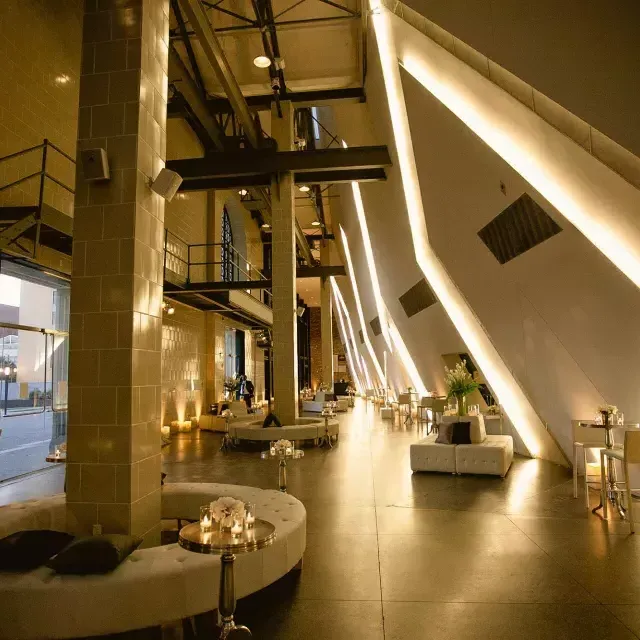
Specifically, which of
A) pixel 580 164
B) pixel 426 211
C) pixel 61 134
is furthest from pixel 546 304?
pixel 61 134

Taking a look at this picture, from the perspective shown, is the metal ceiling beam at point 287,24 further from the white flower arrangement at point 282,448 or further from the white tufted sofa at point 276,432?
the white tufted sofa at point 276,432

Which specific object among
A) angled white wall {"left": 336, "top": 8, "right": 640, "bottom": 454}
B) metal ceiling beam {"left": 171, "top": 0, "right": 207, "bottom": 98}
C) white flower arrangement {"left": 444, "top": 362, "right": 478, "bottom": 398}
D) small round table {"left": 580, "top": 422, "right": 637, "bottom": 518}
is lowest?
small round table {"left": 580, "top": 422, "right": 637, "bottom": 518}

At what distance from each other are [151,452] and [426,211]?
20.4ft

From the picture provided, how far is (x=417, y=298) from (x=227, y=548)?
33.3ft

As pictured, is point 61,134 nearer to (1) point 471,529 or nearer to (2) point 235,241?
(1) point 471,529

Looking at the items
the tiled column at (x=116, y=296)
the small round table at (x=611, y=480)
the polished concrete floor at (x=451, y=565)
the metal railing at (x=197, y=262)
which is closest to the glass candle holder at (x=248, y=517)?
the polished concrete floor at (x=451, y=565)

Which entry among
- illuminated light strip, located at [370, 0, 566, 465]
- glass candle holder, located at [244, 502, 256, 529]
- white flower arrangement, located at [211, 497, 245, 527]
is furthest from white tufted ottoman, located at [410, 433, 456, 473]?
white flower arrangement, located at [211, 497, 245, 527]

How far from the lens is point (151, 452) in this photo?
161 inches

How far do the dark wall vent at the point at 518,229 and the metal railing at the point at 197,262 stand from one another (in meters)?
7.41

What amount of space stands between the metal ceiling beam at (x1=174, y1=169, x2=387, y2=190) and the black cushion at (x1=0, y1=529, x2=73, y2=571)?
9.77 m

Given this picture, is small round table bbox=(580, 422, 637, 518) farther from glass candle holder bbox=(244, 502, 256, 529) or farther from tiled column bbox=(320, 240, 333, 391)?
tiled column bbox=(320, 240, 333, 391)

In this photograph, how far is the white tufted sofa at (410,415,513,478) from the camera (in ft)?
25.9

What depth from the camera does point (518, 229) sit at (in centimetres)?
587

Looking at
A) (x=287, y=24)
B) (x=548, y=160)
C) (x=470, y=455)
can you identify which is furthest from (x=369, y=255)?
(x=548, y=160)
